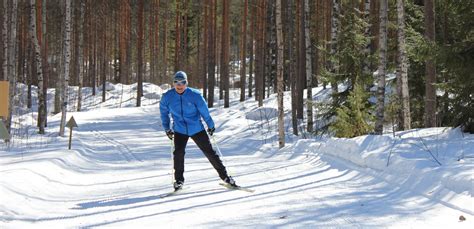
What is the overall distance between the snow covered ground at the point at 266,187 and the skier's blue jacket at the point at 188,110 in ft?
3.34

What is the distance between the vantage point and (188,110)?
7922mm

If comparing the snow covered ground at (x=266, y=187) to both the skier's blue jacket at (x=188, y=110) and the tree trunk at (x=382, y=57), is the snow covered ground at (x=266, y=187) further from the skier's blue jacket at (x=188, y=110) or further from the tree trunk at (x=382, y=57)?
the tree trunk at (x=382, y=57)

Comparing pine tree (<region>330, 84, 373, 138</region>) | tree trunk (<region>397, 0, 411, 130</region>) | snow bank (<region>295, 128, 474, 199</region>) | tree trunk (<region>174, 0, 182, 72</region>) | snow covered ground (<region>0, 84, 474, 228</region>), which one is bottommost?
snow covered ground (<region>0, 84, 474, 228</region>)

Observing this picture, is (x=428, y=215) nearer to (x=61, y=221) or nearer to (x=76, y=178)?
(x=61, y=221)

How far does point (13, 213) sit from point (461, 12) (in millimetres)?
9702

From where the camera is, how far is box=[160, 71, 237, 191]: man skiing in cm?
792

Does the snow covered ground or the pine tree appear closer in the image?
the snow covered ground

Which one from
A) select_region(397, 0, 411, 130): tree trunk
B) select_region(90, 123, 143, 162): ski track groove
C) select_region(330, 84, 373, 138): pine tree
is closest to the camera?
select_region(330, 84, 373, 138): pine tree

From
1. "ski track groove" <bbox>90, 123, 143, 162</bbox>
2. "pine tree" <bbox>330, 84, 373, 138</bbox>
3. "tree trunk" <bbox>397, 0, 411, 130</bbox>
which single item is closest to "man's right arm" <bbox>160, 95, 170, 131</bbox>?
"ski track groove" <bbox>90, 123, 143, 162</bbox>

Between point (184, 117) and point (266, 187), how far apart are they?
170 centimetres

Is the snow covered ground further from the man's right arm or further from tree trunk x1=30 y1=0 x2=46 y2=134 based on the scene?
tree trunk x1=30 y1=0 x2=46 y2=134

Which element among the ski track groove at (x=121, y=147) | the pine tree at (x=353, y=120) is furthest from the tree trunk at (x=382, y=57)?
the ski track groove at (x=121, y=147)

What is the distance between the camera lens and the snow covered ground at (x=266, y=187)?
18.8ft

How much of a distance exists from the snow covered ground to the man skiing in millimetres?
499
